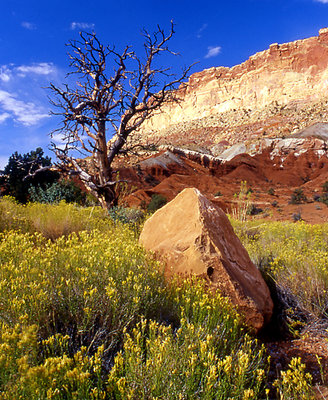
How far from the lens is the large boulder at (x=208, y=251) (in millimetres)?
3238

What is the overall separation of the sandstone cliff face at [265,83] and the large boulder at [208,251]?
61002mm

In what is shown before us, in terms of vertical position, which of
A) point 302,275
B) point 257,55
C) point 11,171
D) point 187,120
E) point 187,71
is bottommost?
point 302,275

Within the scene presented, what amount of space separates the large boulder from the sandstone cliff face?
2402 inches

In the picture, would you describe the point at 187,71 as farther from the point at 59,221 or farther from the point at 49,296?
A: the point at 49,296

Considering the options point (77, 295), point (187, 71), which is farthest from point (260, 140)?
point (77, 295)

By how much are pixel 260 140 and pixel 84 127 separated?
3810cm

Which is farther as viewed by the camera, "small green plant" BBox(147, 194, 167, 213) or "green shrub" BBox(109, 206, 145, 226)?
"small green plant" BBox(147, 194, 167, 213)

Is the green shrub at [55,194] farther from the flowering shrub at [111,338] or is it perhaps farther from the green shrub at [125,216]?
the flowering shrub at [111,338]

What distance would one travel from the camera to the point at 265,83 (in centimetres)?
7194

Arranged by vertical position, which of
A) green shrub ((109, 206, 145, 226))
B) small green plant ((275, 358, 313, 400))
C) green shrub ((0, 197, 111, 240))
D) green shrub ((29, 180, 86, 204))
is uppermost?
green shrub ((29, 180, 86, 204))

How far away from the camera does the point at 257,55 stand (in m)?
81.2

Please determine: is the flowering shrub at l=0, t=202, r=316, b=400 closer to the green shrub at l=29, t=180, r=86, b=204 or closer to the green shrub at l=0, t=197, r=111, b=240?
the green shrub at l=0, t=197, r=111, b=240

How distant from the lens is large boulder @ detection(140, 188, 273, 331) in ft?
10.6

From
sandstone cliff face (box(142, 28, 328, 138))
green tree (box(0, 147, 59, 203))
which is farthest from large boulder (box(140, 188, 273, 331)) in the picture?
sandstone cliff face (box(142, 28, 328, 138))
